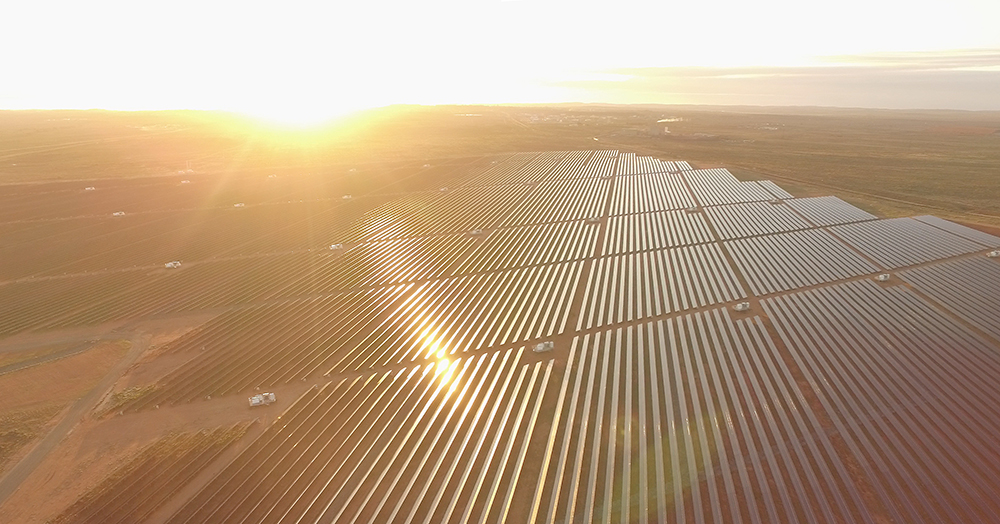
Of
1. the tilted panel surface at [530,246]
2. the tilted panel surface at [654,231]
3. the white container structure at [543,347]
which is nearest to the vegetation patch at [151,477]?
the white container structure at [543,347]

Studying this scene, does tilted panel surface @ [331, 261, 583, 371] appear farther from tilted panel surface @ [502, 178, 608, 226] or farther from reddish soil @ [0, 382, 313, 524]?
tilted panel surface @ [502, 178, 608, 226]

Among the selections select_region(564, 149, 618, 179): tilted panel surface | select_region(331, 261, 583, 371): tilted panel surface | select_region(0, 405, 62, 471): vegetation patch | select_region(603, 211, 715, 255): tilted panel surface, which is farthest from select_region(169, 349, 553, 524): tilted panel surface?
select_region(564, 149, 618, 179): tilted panel surface

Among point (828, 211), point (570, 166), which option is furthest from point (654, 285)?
point (570, 166)

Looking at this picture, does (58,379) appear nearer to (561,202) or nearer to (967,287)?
(561,202)

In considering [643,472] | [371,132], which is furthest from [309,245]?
[371,132]

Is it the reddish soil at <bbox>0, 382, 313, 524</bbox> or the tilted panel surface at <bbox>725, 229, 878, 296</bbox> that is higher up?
the tilted panel surface at <bbox>725, 229, 878, 296</bbox>
